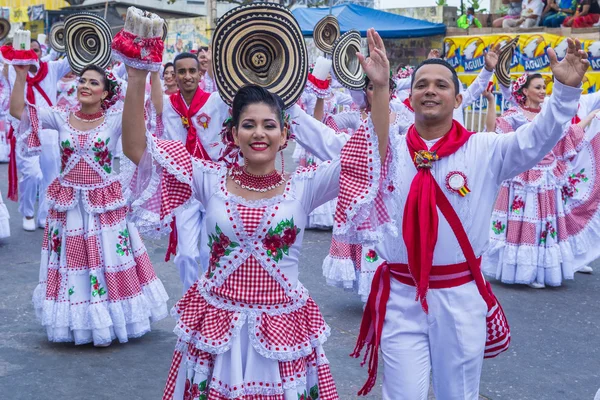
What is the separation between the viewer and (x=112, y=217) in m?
5.62

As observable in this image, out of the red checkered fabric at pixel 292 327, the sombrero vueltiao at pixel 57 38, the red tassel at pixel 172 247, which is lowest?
the red tassel at pixel 172 247

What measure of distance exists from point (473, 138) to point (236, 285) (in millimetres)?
1297

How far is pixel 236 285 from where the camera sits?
313 cm

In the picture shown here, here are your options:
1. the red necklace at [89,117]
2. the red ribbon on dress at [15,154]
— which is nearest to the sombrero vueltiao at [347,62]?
the red necklace at [89,117]

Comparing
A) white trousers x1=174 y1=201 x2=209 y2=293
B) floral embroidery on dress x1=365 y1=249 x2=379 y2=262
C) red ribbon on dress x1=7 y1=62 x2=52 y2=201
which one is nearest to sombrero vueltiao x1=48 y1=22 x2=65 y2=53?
red ribbon on dress x1=7 y1=62 x2=52 y2=201

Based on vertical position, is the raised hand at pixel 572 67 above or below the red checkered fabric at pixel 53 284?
above

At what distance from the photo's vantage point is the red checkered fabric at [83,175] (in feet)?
18.2

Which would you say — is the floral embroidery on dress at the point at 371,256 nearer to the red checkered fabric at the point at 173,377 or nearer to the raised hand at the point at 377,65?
the red checkered fabric at the point at 173,377

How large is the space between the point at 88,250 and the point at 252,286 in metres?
2.75

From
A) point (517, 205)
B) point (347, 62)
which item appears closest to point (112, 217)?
point (347, 62)

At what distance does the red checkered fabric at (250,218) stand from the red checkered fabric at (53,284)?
293cm

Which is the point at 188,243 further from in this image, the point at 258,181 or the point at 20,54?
the point at 258,181

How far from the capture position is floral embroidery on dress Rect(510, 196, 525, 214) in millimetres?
7602

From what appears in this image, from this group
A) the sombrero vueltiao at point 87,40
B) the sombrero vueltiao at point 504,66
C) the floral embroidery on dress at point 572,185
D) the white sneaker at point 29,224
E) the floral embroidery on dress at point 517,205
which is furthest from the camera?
the white sneaker at point 29,224
